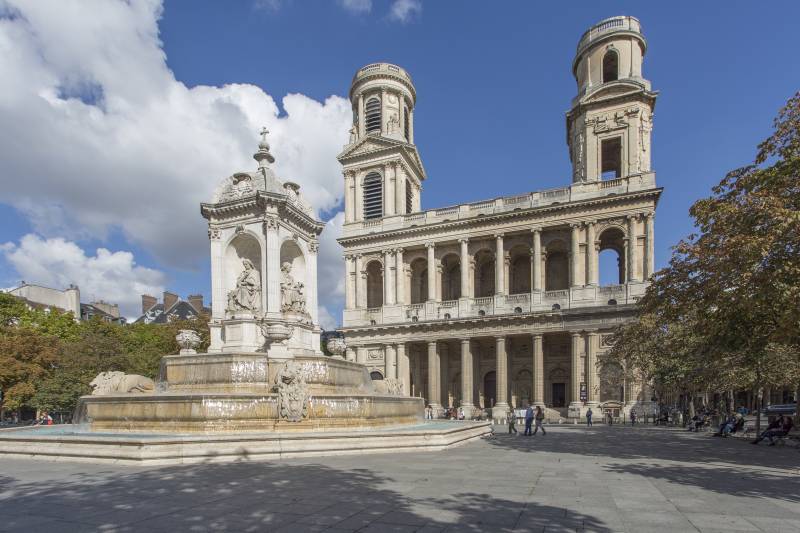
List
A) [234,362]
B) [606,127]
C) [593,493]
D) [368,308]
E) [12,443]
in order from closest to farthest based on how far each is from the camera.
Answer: [593,493] → [12,443] → [234,362] → [606,127] → [368,308]

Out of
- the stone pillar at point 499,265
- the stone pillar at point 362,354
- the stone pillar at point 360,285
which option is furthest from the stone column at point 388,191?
the stone pillar at point 362,354

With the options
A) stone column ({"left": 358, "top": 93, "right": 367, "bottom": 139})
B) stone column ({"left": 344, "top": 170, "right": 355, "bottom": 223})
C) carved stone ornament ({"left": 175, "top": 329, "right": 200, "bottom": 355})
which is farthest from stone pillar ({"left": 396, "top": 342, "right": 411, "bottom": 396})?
carved stone ornament ({"left": 175, "top": 329, "right": 200, "bottom": 355})

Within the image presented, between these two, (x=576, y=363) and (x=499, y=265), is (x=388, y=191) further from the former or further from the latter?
(x=576, y=363)

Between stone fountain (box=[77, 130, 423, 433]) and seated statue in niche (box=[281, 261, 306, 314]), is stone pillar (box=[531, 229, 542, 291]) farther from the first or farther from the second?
seated statue in niche (box=[281, 261, 306, 314])

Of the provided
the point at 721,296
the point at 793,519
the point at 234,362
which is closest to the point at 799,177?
the point at 721,296

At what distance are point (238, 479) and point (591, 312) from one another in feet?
107

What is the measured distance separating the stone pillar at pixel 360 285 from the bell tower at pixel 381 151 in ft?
15.6

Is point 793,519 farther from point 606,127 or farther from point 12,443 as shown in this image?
point 606,127

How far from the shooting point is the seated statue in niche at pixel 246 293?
14609 mm

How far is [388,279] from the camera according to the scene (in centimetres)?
4353

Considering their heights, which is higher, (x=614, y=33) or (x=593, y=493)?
(x=614, y=33)

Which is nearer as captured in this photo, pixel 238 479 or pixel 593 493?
pixel 593 493

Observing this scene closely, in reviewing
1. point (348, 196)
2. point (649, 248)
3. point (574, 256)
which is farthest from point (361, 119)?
point (649, 248)

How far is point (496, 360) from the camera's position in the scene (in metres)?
40.5
